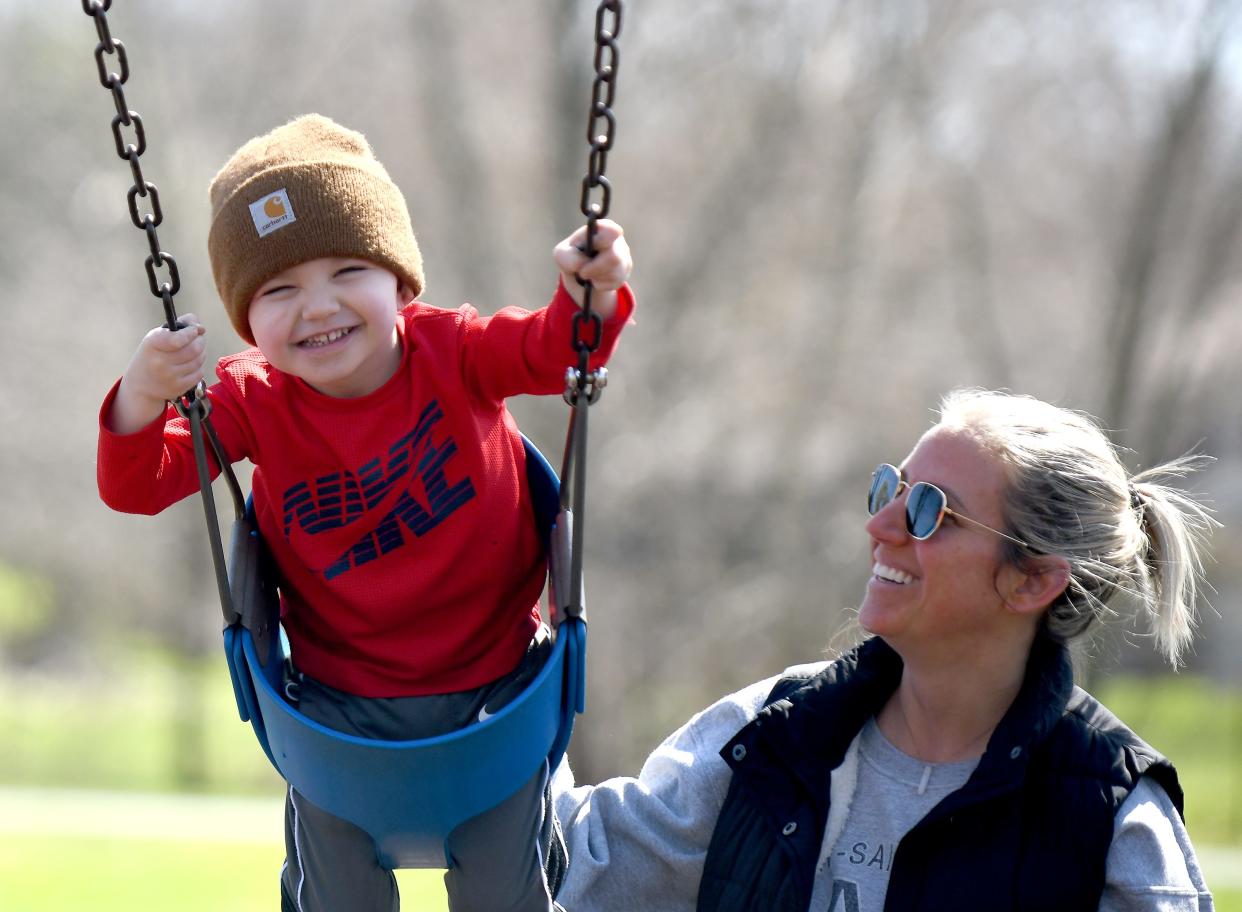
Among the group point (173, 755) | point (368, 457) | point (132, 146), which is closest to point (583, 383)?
point (368, 457)

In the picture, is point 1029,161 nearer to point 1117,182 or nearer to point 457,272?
point 1117,182

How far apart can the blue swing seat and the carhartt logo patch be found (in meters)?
0.46

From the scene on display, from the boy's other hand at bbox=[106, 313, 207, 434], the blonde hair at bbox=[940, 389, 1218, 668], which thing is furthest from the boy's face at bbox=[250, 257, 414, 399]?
the blonde hair at bbox=[940, 389, 1218, 668]

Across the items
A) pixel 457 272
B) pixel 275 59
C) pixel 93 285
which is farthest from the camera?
pixel 93 285

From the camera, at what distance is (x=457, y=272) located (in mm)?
11828

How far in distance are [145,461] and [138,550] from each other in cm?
1486

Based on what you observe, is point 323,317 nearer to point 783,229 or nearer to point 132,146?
point 132,146

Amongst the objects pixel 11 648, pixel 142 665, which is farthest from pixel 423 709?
pixel 11 648

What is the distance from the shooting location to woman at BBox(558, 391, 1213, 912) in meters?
2.14

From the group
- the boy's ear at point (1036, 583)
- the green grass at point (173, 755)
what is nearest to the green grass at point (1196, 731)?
the green grass at point (173, 755)

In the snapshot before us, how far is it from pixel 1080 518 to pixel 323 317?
1189mm

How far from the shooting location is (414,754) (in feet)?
6.37

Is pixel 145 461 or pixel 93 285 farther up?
pixel 145 461

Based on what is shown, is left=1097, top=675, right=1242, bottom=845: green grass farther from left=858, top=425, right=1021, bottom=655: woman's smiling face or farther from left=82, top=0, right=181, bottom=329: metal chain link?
left=82, top=0, right=181, bottom=329: metal chain link
